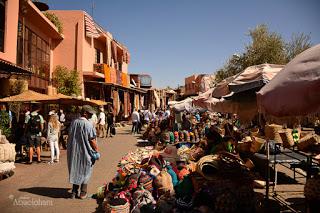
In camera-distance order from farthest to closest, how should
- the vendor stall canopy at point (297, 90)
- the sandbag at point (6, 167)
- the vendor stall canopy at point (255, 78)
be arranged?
the sandbag at point (6, 167)
the vendor stall canopy at point (255, 78)
the vendor stall canopy at point (297, 90)

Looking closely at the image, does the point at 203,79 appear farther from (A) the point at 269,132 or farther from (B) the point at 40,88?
(A) the point at 269,132

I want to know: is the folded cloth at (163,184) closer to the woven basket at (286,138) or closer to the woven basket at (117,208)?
the woven basket at (117,208)

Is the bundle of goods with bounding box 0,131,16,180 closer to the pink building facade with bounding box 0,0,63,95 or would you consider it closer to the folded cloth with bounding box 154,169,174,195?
the folded cloth with bounding box 154,169,174,195

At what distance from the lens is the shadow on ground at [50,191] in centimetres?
632

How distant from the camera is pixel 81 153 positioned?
20.0ft

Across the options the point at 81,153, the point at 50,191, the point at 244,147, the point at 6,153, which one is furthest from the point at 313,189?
the point at 6,153

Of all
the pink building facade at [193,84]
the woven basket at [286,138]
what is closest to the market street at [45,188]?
the woven basket at [286,138]

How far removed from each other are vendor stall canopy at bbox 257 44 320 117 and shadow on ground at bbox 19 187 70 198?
4.98m

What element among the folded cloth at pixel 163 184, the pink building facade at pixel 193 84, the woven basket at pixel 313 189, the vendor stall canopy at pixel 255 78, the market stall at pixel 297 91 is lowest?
the folded cloth at pixel 163 184

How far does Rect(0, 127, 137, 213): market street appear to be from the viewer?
5617mm

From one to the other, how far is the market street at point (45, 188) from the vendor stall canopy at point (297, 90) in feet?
13.1

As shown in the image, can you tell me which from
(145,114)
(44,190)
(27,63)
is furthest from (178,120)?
(44,190)

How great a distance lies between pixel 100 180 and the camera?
762cm

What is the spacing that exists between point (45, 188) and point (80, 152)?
1.61m
